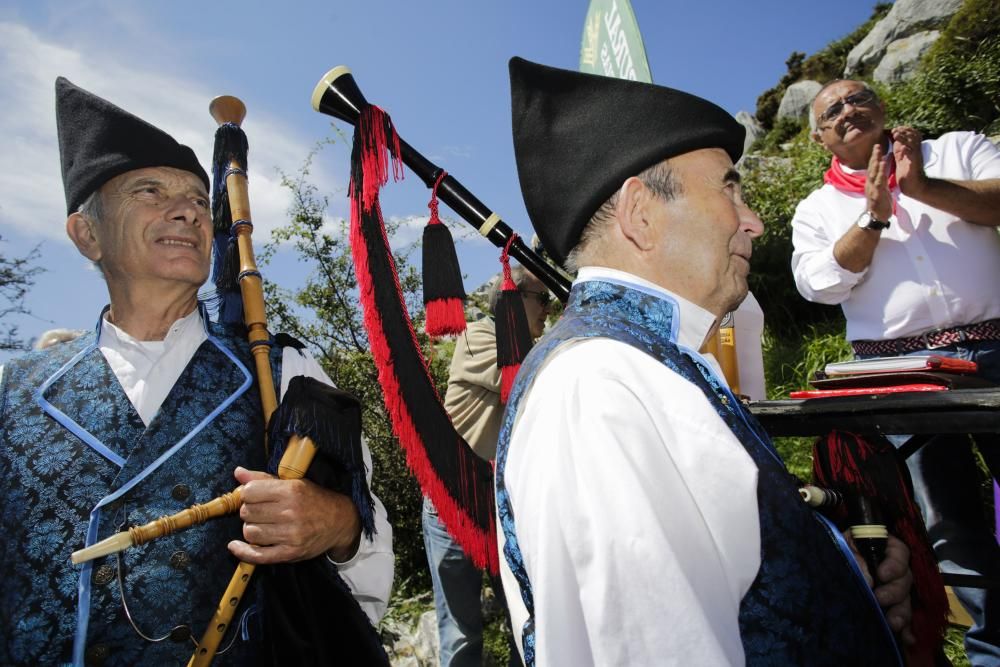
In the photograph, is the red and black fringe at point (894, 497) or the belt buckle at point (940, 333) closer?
the red and black fringe at point (894, 497)

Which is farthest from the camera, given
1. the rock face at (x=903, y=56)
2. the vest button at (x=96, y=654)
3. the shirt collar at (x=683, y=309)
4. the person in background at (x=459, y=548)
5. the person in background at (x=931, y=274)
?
the rock face at (x=903, y=56)

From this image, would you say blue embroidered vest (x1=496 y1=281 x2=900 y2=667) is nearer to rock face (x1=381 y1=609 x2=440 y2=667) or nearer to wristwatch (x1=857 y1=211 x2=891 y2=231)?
wristwatch (x1=857 y1=211 x2=891 y2=231)

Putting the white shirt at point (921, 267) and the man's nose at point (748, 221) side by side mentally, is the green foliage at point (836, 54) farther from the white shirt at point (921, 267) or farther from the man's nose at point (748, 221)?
the man's nose at point (748, 221)

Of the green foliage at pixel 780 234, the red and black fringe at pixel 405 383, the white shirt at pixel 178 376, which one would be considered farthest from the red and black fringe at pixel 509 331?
the green foliage at pixel 780 234

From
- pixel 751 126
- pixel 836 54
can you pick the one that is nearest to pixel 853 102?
pixel 751 126

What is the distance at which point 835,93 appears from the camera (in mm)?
3188

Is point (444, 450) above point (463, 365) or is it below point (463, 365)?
below

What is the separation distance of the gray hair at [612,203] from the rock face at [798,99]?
22451 millimetres

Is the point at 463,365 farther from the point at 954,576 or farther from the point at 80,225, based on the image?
the point at 954,576

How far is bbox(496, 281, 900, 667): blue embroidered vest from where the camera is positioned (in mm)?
1083

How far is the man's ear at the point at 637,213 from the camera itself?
151cm

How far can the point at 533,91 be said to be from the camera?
163 centimetres

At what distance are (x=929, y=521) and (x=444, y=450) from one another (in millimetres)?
2312

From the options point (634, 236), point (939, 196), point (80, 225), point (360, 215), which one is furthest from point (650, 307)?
point (939, 196)
